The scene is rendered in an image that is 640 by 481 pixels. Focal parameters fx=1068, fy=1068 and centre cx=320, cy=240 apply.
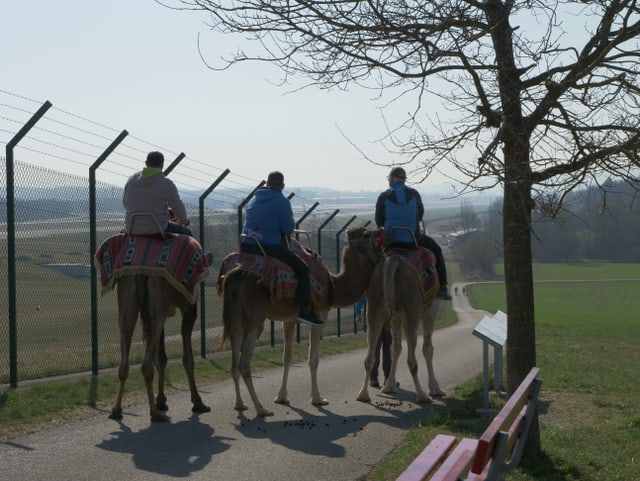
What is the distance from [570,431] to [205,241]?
923cm

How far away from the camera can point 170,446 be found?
9500 mm

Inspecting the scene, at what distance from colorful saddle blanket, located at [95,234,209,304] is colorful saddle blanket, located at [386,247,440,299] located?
10.3 ft

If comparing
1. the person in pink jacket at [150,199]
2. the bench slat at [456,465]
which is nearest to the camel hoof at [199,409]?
the person in pink jacket at [150,199]

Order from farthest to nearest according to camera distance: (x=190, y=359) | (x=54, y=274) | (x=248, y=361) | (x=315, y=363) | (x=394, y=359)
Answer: (x=54, y=274) < (x=394, y=359) < (x=315, y=363) < (x=190, y=359) < (x=248, y=361)

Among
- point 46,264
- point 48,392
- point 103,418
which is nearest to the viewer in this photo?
point 103,418

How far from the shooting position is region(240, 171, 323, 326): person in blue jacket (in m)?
12.0

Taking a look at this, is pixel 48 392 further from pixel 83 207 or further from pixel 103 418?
pixel 83 207

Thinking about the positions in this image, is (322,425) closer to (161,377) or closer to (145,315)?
(161,377)

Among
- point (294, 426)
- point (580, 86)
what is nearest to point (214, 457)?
point (294, 426)

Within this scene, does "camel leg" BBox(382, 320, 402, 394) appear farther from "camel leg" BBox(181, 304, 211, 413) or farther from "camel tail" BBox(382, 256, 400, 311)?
"camel leg" BBox(181, 304, 211, 413)

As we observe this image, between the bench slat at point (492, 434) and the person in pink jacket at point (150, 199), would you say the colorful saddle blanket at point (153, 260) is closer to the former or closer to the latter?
the person in pink jacket at point (150, 199)

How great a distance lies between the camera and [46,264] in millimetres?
13867

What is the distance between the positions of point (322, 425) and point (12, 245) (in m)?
4.28

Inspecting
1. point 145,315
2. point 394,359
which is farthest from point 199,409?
point 394,359
